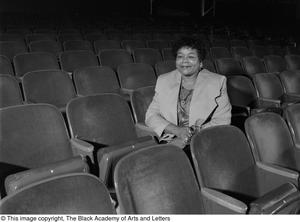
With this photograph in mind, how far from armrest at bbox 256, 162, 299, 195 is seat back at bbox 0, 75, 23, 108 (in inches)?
45.6

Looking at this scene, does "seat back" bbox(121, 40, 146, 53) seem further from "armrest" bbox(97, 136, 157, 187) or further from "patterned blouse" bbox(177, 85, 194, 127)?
"armrest" bbox(97, 136, 157, 187)

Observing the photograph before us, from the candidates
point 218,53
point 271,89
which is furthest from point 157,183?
point 218,53

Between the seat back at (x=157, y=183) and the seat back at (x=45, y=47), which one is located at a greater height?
the seat back at (x=45, y=47)

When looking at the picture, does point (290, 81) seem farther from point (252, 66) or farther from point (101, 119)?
point (101, 119)

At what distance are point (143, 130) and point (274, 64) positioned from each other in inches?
83.1

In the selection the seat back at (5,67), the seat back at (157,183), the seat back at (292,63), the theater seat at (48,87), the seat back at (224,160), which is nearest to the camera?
the seat back at (157,183)

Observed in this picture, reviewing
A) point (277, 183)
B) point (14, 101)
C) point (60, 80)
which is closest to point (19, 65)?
point (60, 80)

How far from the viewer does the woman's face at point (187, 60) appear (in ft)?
4.72

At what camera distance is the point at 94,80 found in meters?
2.08

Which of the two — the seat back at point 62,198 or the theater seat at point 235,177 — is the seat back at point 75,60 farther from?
the seat back at point 62,198

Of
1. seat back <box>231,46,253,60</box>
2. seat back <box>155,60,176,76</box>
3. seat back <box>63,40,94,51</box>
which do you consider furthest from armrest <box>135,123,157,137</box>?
seat back <box>231,46,253,60</box>

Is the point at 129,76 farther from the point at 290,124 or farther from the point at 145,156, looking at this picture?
the point at 145,156

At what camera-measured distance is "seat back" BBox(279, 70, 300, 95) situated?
2539mm

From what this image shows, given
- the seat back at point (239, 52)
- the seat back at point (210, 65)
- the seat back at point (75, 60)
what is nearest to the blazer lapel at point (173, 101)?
the seat back at point (75, 60)
